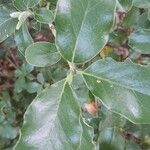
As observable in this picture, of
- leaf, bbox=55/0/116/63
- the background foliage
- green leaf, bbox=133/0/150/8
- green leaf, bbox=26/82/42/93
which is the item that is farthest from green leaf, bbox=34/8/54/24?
green leaf, bbox=26/82/42/93

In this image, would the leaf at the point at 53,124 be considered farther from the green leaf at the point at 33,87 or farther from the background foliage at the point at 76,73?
the green leaf at the point at 33,87

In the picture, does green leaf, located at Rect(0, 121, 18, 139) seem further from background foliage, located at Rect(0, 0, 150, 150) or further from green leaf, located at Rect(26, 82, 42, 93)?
background foliage, located at Rect(0, 0, 150, 150)

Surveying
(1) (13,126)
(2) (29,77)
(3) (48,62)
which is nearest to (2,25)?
(3) (48,62)

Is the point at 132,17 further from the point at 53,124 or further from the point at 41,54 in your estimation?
the point at 53,124

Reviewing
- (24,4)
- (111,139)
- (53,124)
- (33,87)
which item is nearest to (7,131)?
(33,87)

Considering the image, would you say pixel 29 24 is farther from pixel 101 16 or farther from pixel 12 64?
pixel 12 64

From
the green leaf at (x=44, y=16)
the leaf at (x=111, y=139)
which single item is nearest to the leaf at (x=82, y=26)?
the green leaf at (x=44, y=16)
